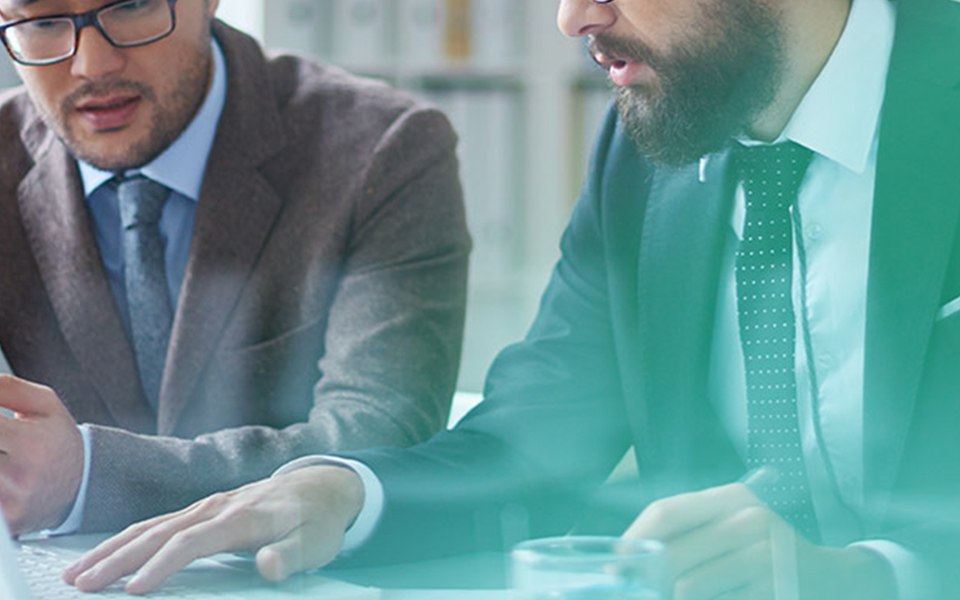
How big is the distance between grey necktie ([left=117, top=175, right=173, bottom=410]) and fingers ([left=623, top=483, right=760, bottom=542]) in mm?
759

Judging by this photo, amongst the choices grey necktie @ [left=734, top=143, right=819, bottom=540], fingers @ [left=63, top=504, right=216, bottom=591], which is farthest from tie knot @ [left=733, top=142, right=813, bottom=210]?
fingers @ [left=63, top=504, right=216, bottom=591]

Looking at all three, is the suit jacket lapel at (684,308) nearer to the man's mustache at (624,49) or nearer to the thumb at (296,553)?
the man's mustache at (624,49)

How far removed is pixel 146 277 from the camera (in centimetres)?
130

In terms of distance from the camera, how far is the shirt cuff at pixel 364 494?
0.88 metres

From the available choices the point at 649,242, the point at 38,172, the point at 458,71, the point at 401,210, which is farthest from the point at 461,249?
the point at 38,172

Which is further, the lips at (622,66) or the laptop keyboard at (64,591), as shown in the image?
the lips at (622,66)

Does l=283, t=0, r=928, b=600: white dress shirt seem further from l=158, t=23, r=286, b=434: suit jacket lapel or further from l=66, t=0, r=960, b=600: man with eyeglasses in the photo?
l=158, t=23, r=286, b=434: suit jacket lapel

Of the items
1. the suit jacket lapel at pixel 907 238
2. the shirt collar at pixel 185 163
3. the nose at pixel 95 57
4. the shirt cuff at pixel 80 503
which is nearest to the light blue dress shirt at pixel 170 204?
the shirt collar at pixel 185 163

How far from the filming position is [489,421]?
107 centimetres

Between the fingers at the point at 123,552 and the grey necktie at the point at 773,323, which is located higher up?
the grey necktie at the point at 773,323

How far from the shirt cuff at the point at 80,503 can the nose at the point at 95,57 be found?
1.35 ft

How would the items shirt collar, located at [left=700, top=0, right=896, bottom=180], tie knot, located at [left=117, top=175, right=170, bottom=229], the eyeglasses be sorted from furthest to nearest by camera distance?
tie knot, located at [left=117, top=175, right=170, bottom=229], the eyeglasses, shirt collar, located at [left=700, top=0, right=896, bottom=180]

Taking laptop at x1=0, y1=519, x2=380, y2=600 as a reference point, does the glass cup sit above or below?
above

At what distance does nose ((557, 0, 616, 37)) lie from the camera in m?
0.98
